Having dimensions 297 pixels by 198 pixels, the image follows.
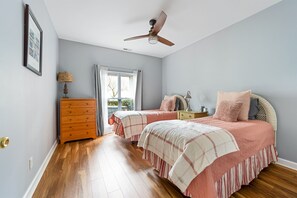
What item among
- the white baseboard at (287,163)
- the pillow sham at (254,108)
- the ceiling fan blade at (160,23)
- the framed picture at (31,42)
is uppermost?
the ceiling fan blade at (160,23)

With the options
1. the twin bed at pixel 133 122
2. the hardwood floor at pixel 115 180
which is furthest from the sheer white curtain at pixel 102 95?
the hardwood floor at pixel 115 180

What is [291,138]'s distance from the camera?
204 cm

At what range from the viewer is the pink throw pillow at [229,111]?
2164mm

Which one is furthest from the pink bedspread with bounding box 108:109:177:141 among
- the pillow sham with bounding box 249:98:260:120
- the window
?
the pillow sham with bounding box 249:98:260:120

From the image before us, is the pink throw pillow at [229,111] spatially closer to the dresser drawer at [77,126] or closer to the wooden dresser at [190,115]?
the wooden dresser at [190,115]

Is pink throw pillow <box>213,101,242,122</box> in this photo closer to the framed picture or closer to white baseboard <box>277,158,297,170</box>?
white baseboard <box>277,158,297,170</box>

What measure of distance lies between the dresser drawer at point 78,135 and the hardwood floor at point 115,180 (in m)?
0.58

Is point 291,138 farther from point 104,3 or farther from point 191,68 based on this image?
point 104,3

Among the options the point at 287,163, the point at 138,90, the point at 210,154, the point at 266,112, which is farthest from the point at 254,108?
the point at 138,90

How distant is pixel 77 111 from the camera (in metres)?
3.26

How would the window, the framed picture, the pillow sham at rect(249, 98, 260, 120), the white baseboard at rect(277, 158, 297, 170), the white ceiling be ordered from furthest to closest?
the window, the pillow sham at rect(249, 98, 260, 120), the white ceiling, the white baseboard at rect(277, 158, 297, 170), the framed picture

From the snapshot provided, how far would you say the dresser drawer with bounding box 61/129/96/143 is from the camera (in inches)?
122

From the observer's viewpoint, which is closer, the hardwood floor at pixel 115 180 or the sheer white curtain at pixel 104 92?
the hardwood floor at pixel 115 180

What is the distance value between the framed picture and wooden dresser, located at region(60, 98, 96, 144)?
156 centimetres
